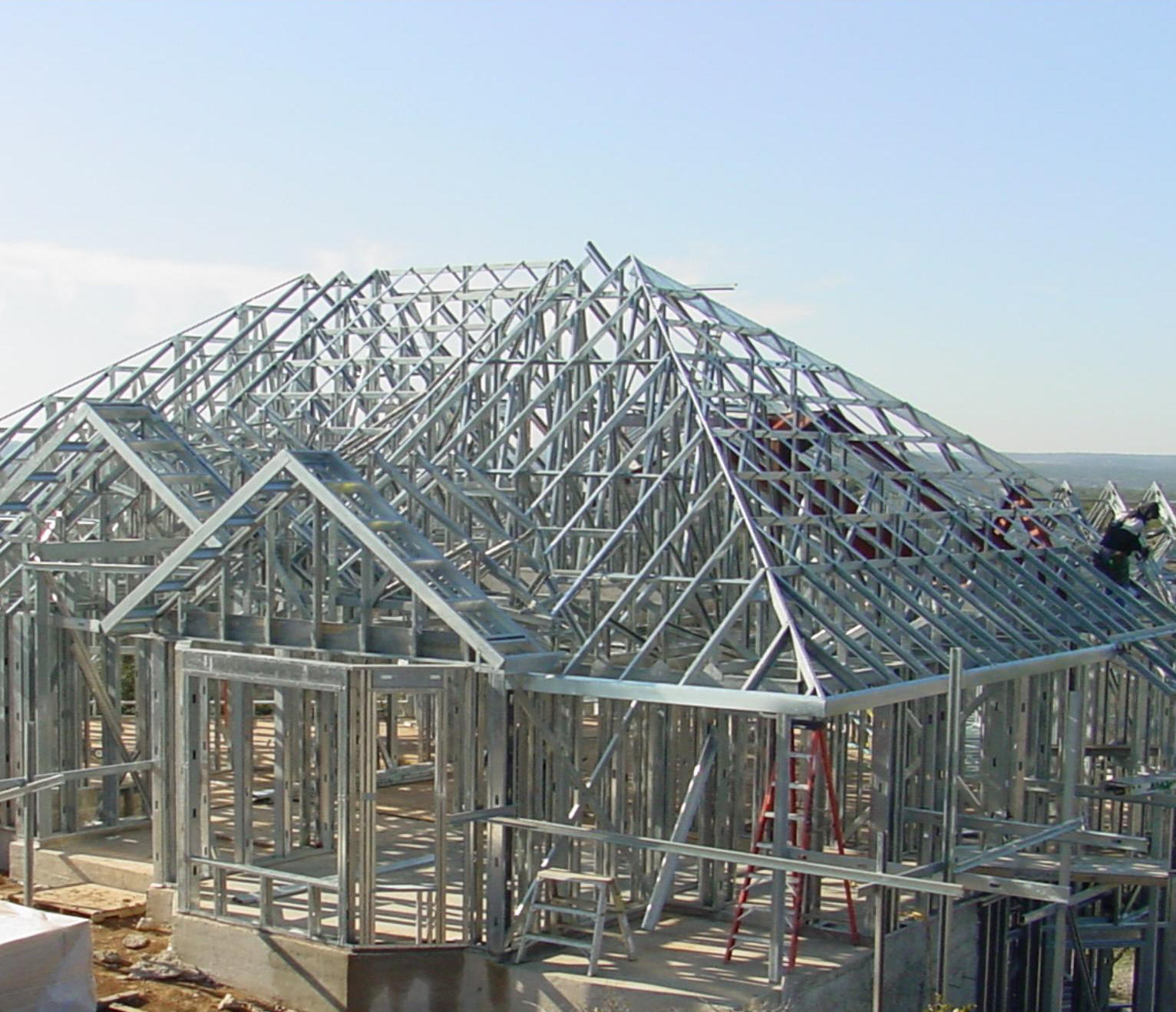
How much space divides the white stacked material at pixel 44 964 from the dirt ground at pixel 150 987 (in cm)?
78

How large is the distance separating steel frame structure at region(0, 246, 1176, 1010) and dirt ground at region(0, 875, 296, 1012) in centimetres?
75

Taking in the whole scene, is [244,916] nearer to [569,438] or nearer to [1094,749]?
[569,438]

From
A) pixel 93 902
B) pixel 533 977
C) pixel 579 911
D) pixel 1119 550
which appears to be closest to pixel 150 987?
pixel 93 902

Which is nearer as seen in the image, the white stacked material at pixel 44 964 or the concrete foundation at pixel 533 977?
the white stacked material at pixel 44 964

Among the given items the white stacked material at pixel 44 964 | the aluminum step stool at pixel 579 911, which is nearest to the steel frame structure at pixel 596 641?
the aluminum step stool at pixel 579 911

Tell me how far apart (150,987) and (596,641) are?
533cm

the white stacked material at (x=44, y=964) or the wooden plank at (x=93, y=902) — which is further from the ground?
the white stacked material at (x=44, y=964)

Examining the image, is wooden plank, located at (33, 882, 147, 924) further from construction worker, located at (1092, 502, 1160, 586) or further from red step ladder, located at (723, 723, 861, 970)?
construction worker, located at (1092, 502, 1160, 586)

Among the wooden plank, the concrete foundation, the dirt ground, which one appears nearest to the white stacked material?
the dirt ground

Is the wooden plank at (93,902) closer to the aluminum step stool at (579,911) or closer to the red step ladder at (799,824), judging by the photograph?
the aluminum step stool at (579,911)

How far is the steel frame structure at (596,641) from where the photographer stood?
15.4 meters

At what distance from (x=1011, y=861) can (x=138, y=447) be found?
10043 millimetres

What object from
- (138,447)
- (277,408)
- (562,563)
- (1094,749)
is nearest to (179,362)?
(277,408)

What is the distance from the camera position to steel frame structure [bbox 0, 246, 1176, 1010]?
15367mm
